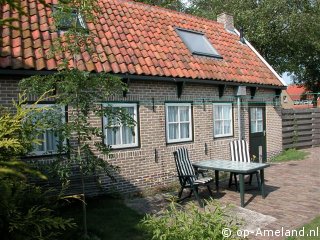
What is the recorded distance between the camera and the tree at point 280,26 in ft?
79.3

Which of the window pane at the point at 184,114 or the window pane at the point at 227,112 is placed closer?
the window pane at the point at 184,114

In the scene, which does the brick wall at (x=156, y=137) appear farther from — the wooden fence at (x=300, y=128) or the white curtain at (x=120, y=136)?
the wooden fence at (x=300, y=128)

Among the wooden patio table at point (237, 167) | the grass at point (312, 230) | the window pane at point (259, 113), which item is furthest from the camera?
the window pane at point (259, 113)

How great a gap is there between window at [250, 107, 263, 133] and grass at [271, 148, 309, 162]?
1.44 meters

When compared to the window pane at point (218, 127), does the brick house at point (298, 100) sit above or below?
above

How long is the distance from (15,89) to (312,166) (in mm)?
9530

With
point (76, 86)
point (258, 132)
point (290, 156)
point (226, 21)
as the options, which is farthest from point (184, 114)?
point (226, 21)

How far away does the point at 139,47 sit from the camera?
930 cm

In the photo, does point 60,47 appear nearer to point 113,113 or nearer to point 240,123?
point 113,113

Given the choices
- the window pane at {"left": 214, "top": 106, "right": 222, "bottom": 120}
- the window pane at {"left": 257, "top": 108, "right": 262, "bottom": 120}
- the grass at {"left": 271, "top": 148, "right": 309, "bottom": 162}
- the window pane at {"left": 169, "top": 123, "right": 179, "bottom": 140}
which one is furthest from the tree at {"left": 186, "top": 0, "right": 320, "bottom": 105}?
the window pane at {"left": 169, "top": 123, "right": 179, "bottom": 140}

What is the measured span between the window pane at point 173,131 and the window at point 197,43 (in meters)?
2.51

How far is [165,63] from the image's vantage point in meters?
9.28

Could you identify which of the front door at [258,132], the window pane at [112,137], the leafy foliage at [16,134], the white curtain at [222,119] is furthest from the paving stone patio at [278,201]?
the leafy foliage at [16,134]

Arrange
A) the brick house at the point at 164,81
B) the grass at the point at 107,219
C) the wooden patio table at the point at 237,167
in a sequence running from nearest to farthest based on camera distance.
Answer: the grass at the point at 107,219, the wooden patio table at the point at 237,167, the brick house at the point at 164,81
